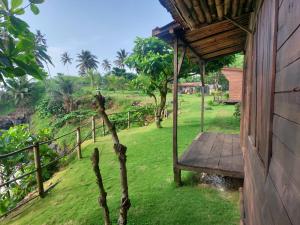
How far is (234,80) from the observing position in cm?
1864

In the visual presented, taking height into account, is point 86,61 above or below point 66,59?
below

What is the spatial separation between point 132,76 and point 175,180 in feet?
27.3

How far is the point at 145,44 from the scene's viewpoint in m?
9.27

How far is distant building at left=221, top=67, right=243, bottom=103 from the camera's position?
59.1ft

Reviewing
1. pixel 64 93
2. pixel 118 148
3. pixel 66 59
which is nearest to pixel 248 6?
pixel 118 148

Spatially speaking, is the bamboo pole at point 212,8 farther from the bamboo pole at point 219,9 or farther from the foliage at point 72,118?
the foliage at point 72,118

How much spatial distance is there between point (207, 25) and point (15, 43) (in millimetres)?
2866

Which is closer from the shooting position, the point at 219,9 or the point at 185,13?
the point at 185,13

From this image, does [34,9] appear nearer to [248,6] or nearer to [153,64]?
[248,6]

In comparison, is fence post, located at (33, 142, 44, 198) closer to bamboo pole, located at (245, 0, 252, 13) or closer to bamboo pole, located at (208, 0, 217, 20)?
bamboo pole, located at (208, 0, 217, 20)

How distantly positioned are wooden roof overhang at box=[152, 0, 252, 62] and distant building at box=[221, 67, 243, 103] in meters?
13.3

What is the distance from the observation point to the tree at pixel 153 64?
8.46 m

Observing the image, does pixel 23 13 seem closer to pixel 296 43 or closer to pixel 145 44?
pixel 296 43

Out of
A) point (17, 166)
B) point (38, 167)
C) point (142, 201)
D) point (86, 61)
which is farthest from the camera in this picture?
point (86, 61)
